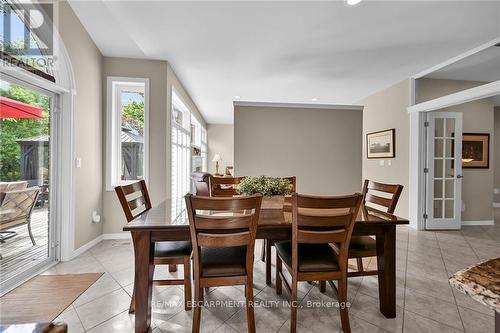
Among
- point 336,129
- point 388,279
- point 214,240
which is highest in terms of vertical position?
point 336,129

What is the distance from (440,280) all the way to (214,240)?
91.9 inches

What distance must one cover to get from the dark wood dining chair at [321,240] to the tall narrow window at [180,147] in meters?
2.95

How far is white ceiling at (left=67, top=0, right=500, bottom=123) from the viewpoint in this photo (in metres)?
2.36

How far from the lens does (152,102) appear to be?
338 cm

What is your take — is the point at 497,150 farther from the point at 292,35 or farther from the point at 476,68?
the point at 292,35

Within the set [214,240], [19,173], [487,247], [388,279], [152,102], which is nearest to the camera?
[214,240]

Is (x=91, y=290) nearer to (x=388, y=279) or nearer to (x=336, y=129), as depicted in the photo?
(x=388, y=279)

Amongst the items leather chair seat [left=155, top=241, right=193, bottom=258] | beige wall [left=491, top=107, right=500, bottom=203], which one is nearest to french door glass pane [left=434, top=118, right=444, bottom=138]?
beige wall [left=491, top=107, right=500, bottom=203]

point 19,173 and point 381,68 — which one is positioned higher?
point 381,68

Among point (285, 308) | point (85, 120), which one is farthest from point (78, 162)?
point (285, 308)

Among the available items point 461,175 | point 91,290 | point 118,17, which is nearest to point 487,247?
point 461,175

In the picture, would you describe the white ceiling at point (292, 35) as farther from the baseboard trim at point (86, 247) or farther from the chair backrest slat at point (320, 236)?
the baseboard trim at point (86, 247)

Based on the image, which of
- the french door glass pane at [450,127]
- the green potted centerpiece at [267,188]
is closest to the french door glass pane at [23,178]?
the green potted centerpiece at [267,188]

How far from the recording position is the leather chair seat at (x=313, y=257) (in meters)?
1.49
